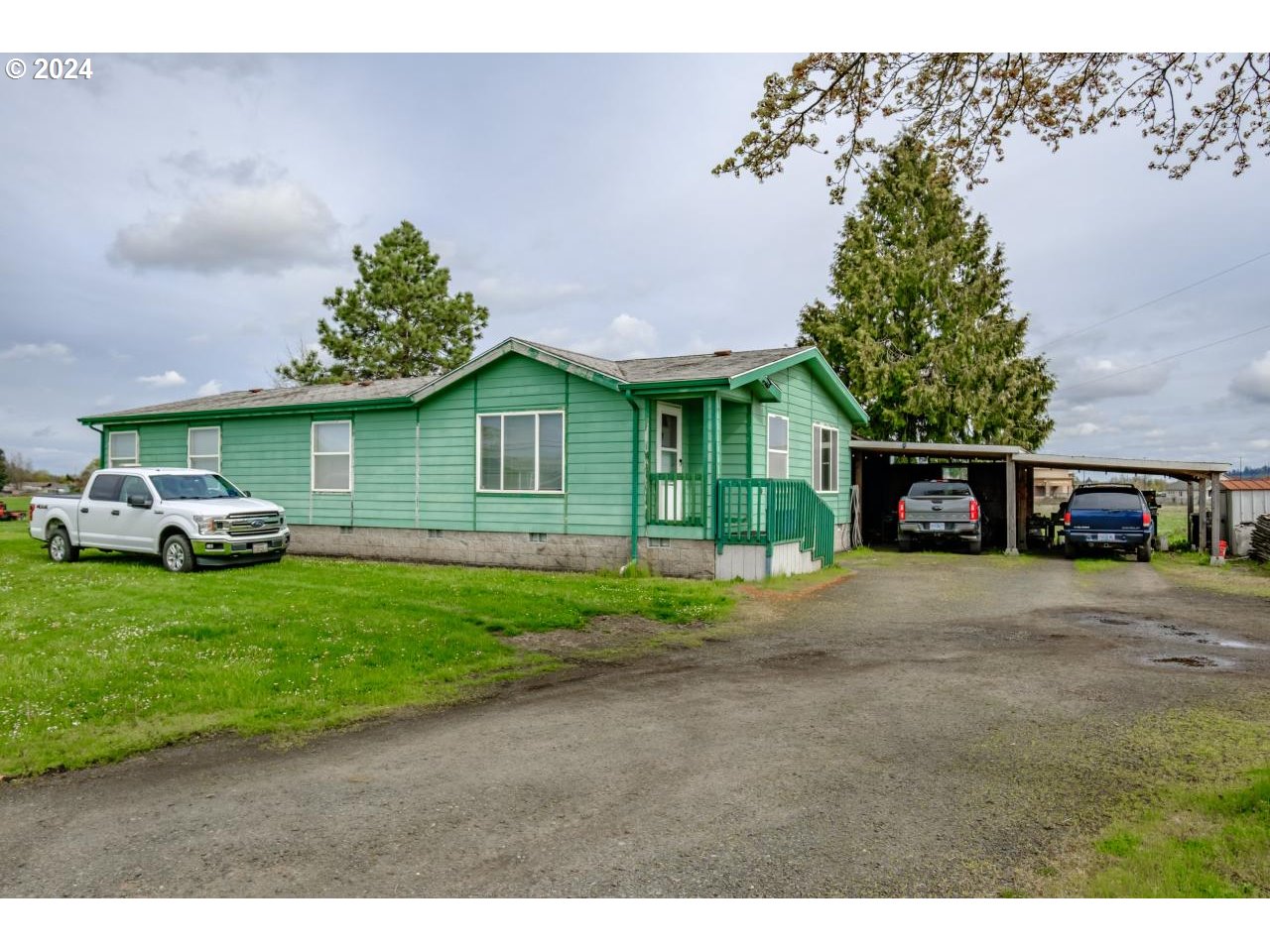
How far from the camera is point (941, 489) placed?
21.8 meters

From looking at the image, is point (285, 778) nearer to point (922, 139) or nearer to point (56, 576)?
point (922, 139)

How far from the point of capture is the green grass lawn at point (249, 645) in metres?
6.23

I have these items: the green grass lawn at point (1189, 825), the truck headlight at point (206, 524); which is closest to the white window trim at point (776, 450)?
the truck headlight at point (206, 524)

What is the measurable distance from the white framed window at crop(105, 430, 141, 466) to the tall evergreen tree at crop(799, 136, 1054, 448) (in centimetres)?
2483

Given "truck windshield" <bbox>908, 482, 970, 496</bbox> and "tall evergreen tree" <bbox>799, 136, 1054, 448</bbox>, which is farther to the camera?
"tall evergreen tree" <bbox>799, 136, 1054, 448</bbox>

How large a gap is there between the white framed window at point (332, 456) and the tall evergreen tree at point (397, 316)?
2452cm

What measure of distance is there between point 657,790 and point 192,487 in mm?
13983

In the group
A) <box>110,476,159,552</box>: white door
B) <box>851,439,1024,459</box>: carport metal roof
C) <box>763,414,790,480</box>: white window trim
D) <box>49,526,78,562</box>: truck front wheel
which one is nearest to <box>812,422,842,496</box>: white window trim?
<box>851,439,1024,459</box>: carport metal roof

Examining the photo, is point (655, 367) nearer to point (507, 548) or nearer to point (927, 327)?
point (507, 548)

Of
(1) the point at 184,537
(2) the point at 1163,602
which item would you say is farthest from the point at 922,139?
(1) the point at 184,537

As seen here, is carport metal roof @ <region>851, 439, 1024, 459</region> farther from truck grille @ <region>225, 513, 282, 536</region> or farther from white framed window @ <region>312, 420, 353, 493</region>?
truck grille @ <region>225, 513, 282, 536</region>

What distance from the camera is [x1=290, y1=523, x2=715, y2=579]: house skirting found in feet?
48.8

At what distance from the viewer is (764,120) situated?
23.0 feet

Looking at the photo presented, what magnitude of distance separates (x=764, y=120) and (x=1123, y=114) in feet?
9.54
